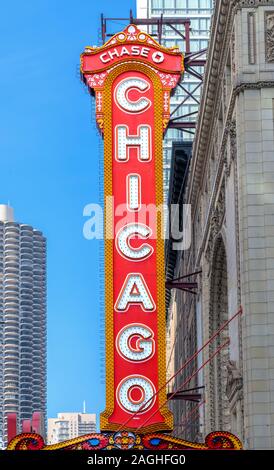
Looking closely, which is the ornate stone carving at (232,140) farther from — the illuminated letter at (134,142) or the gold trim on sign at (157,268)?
the illuminated letter at (134,142)

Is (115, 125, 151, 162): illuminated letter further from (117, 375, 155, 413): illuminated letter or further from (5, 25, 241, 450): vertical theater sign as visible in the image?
(117, 375, 155, 413): illuminated letter

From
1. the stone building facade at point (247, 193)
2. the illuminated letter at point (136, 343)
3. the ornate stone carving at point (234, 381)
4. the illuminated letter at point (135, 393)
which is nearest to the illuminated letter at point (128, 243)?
the illuminated letter at point (136, 343)

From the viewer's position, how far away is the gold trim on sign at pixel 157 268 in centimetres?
5644

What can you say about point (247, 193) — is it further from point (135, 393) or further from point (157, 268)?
point (135, 393)

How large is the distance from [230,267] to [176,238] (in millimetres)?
36116

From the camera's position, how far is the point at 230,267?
48.8m

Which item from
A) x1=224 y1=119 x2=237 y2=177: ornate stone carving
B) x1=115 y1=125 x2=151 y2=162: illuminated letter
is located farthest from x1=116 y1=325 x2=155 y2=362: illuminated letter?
x1=224 y1=119 x2=237 y2=177: ornate stone carving

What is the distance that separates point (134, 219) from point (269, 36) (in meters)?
15.3

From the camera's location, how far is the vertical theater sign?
187 feet

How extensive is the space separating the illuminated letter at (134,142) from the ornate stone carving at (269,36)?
15.1m

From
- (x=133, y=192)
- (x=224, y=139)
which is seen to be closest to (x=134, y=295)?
(x=133, y=192)

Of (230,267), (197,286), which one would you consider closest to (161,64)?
(197,286)

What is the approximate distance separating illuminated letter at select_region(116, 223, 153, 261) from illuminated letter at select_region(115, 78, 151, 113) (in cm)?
542
